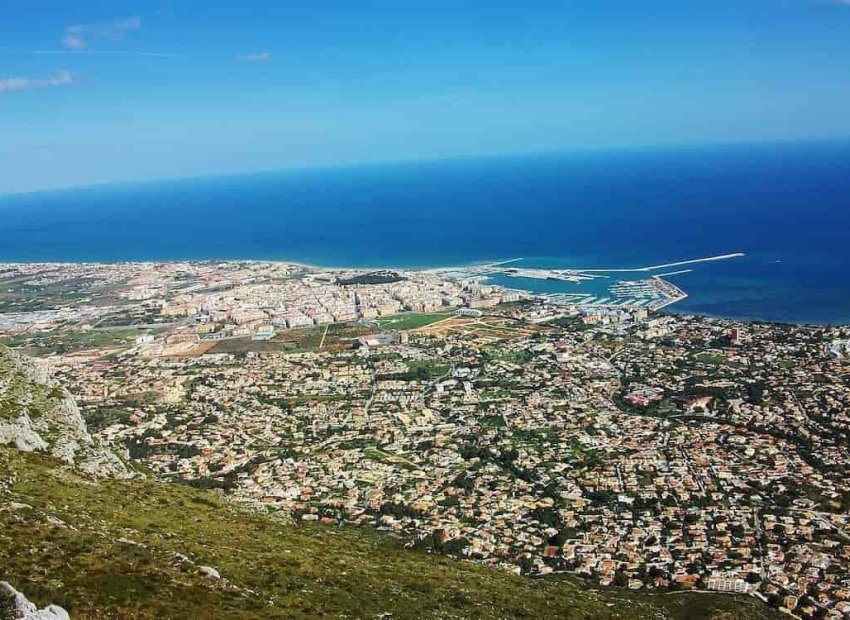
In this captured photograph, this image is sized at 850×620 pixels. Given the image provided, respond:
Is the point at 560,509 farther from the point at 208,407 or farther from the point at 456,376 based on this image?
the point at 208,407

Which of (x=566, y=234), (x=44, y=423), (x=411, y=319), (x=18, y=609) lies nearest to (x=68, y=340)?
(x=411, y=319)

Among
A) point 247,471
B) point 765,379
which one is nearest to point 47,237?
point 247,471

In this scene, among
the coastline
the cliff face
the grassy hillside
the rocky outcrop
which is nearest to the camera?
the rocky outcrop

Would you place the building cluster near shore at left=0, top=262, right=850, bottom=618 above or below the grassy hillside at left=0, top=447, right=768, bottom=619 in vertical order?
below

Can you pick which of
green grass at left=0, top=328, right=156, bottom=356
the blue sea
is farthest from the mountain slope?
the blue sea

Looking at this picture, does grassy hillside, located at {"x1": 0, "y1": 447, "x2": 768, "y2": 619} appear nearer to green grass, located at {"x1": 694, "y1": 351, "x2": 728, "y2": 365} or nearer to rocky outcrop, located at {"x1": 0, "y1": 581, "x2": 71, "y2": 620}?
rocky outcrop, located at {"x1": 0, "y1": 581, "x2": 71, "y2": 620}

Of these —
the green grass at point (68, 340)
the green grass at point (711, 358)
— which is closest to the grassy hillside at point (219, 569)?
the green grass at point (711, 358)
